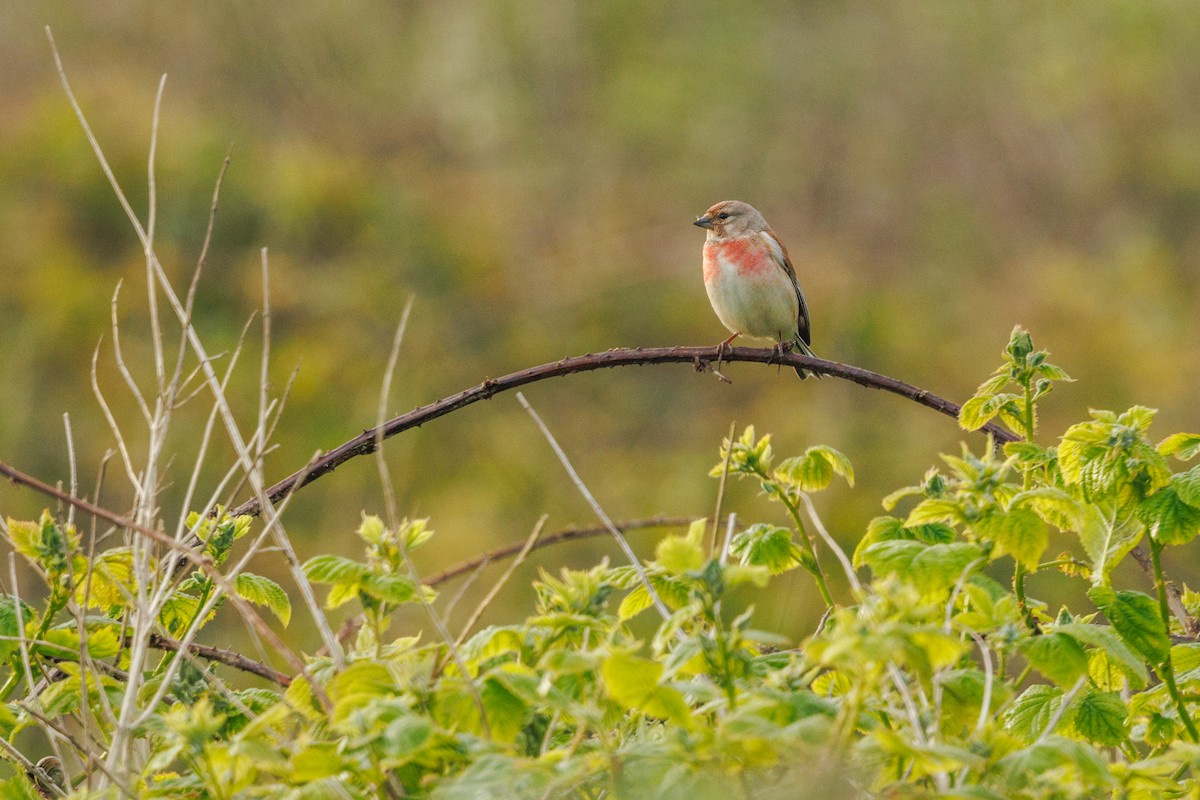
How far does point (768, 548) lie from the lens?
6.59ft

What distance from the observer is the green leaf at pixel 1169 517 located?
1958 millimetres

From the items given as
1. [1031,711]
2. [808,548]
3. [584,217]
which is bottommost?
[584,217]

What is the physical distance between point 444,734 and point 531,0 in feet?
45.3

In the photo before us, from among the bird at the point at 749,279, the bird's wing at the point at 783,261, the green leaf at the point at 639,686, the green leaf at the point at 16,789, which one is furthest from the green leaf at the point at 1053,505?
the bird's wing at the point at 783,261

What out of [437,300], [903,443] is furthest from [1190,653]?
[437,300]

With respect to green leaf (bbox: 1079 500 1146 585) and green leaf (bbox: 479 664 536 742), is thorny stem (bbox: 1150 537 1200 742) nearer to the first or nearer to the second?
green leaf (bbox: 1079 500 1146 585)

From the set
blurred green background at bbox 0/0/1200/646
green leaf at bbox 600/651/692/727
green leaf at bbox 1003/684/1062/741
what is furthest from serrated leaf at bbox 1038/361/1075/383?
blurred green background at bbox 0/0/1200/646

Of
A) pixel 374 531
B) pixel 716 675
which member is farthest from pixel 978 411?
pixel 374 531

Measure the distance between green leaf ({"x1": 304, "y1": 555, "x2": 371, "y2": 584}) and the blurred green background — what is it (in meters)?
6.50

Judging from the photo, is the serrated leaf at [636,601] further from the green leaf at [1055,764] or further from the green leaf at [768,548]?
the green leaf at [1055,764]

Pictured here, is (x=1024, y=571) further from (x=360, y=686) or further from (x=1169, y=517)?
(x=360, y=686)

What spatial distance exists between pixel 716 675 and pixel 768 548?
1.41 feet

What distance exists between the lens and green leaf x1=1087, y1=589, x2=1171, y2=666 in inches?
75.3

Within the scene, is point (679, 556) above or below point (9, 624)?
above
